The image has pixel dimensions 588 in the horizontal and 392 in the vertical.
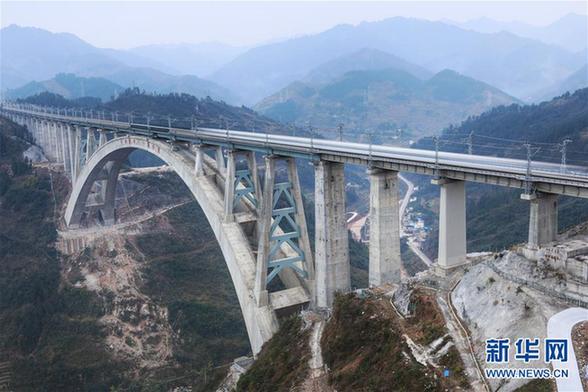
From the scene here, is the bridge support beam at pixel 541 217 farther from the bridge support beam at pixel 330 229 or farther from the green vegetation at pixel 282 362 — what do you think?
the green vegetation at pixel 282 362

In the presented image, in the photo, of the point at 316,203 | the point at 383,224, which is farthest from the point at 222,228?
the point at 383,224

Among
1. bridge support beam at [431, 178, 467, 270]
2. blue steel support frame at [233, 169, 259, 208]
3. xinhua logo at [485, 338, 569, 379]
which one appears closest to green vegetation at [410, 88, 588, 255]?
blue steel support frame at [233, 169, 259, 208]

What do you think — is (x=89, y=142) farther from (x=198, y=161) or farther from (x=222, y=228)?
(x=222, y=228)

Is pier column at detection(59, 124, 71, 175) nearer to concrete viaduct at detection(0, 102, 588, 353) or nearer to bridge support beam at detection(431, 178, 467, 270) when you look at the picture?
concrete viaduct at detection(0, 102, 588, 353)

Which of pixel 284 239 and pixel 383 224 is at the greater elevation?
pixel 383 224

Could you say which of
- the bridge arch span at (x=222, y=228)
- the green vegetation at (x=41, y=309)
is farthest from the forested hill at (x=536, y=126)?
the green vegetation at (x=41, y=309)
